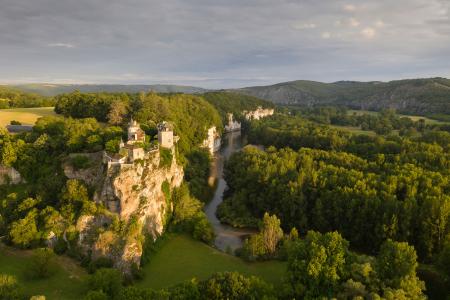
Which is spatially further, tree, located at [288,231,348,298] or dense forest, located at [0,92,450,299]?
tree, located at [288,231,348,298]

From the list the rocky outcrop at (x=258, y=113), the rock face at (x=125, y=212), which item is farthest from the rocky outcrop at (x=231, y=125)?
the rock face at (x=125, y=212)

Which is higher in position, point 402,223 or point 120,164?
point 120,164

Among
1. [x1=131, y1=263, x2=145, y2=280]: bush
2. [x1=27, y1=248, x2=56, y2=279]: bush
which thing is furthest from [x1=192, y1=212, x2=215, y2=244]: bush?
[x1=27, y1=248, x2=56, y2=279]: bush

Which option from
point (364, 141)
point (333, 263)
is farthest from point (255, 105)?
point (333, 263)

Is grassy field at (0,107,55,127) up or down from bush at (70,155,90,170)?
up

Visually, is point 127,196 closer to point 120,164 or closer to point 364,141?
point 120,164

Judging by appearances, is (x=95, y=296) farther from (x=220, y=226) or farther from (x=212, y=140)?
(x=212, y=140)

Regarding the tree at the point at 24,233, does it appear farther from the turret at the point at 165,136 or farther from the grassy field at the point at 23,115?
the grassy field at the point at 23,115

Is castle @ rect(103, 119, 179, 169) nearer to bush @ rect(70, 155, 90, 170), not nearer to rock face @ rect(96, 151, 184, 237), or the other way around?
rock face @ rect(96, 151, 184, 237)
